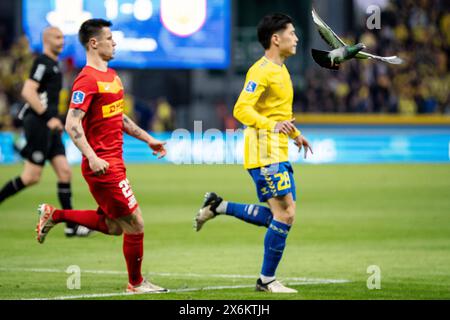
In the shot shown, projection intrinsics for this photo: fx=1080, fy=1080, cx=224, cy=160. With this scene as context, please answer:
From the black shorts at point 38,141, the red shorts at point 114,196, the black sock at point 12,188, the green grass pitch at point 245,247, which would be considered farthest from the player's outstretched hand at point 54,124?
the red shorts at point 114,196

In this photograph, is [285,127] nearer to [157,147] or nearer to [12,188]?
[157,147]

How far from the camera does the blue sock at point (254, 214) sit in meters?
8.87

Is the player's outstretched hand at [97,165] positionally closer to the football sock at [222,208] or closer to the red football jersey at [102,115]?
the red football jersey at [102,115]

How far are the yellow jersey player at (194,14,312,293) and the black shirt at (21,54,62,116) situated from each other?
4654 millimetres

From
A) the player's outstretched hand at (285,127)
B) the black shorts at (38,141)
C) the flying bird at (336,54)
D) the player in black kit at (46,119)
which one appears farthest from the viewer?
the black shorts at (38,141)

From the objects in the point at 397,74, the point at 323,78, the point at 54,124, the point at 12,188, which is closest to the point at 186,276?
the point at 54,124

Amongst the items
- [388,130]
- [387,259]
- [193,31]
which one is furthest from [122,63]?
[387,259]

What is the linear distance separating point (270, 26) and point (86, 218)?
7.07 ft

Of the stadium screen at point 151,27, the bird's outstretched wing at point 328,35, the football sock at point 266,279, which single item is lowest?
the football sock at point 266,279

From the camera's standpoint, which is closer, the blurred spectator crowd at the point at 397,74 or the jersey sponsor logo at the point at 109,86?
the jersey sponsor logo at the point at 109,86

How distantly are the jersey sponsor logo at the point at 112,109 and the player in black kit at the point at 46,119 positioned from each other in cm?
408

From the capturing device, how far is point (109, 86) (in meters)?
8.48

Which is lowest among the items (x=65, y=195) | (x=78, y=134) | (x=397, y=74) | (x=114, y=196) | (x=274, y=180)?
(x=65, y=195)
